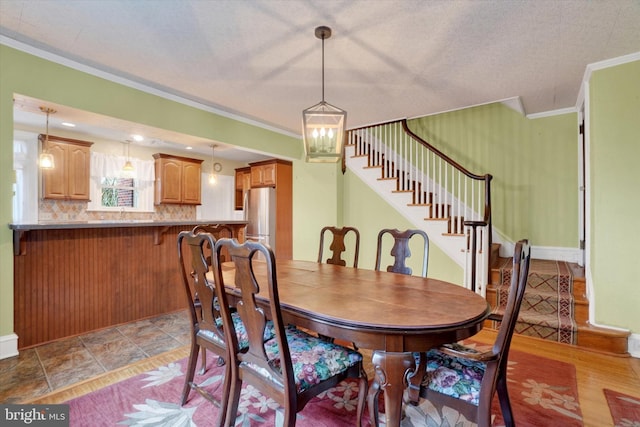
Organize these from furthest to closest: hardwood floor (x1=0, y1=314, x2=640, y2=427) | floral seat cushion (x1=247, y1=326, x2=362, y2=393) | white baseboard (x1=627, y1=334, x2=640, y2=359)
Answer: white baseboard (x1=627, y1=334, x2=640, y2=359), hardwood floor (x1=0, y1=314, x2=640, y2=427), floral seat cushion (x1=247, y1=326, x2=362, y2=393)

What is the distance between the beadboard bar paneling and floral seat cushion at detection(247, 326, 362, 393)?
240cm

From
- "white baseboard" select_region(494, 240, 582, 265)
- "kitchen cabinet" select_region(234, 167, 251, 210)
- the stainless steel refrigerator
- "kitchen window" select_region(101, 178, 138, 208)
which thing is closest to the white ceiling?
"white baseboard" select_region(494, 240, 582, 265)

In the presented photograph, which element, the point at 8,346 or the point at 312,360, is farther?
the point at 8,346

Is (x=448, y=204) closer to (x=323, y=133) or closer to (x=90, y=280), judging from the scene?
(x=323, y=133)

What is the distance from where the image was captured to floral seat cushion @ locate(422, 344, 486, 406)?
1343 mm

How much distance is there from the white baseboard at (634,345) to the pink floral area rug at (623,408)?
0.83 metres

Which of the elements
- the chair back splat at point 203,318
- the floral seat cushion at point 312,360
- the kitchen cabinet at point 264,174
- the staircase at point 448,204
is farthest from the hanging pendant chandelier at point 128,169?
the floral seat cushion at point 312,360

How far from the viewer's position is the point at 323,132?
209 cm

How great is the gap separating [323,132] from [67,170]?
179 inches

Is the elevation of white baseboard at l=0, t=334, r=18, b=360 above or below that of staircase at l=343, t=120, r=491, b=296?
below

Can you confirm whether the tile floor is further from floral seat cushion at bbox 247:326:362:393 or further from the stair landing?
the stair landing

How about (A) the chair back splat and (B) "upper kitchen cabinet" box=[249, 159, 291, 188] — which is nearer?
(A) the chair back splat

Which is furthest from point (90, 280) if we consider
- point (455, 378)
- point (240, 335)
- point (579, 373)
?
point (579, 373)

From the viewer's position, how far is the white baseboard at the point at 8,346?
2.43 meters
